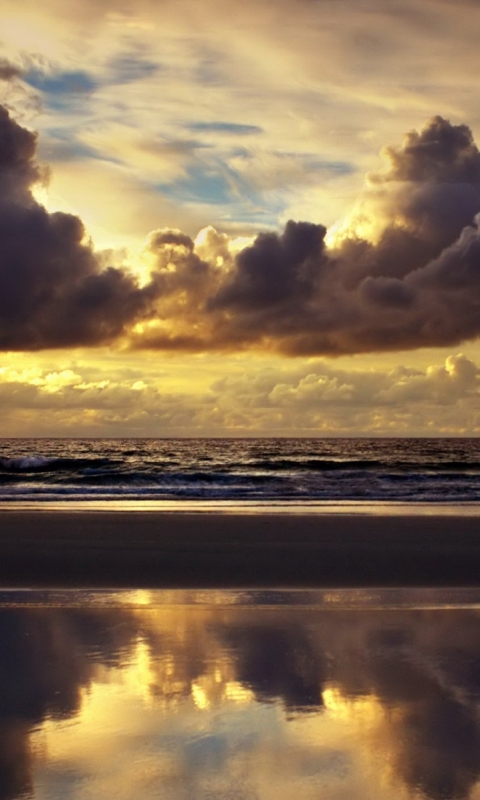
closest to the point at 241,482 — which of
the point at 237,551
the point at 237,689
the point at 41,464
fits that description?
the point at 41,464

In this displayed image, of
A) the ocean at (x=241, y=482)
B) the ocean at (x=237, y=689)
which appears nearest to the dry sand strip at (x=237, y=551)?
the ocean at (x=237, y=689)

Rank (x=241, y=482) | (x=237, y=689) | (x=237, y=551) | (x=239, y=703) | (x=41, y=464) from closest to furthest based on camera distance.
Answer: (x=239, y=703), (x=237, y=689), (x=237, y=551), (x=241, y=482), (x=41, y=464)

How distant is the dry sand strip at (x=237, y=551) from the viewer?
11344 millimetres

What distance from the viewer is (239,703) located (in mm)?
5539

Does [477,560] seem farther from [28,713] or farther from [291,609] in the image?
[28,713]

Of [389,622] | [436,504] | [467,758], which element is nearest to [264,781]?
[467,758]

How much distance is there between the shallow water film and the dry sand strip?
2454mm

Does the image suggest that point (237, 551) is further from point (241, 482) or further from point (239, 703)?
point (241, 482)

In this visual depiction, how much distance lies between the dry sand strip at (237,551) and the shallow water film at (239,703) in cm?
245

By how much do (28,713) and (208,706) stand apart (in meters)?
1.17

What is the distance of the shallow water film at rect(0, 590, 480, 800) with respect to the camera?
435 centimetres

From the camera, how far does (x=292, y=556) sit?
44.3 ft

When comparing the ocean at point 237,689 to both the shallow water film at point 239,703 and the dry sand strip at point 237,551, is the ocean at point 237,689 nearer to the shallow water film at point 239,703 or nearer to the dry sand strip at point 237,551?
the shallow water film at point 239,703

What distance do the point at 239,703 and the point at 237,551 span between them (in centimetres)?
856
